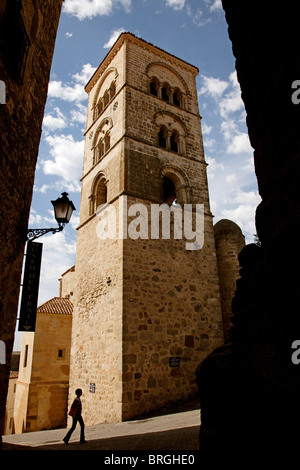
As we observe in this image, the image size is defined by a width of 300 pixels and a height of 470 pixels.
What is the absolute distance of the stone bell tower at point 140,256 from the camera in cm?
859

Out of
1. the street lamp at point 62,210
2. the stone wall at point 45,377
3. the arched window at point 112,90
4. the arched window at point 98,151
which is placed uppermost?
the arched window at point 112,90

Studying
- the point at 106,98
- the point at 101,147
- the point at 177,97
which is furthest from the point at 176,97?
the point at 101,147

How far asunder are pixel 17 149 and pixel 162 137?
1030cm

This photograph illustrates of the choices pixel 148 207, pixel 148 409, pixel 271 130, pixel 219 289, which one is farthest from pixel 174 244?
pixel 271 130

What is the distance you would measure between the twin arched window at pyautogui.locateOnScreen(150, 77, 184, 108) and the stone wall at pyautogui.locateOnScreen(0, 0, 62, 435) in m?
9.53

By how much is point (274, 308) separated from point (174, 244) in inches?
370

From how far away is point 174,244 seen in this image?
10.8 metres

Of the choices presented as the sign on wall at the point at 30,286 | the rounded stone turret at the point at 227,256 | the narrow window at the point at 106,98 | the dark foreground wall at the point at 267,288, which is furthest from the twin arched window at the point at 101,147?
the dark foreground wall at the point at 267,288

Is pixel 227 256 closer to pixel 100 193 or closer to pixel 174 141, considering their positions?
pixel 174 141

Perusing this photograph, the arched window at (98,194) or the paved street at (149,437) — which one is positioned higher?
the arched window at (98,194)

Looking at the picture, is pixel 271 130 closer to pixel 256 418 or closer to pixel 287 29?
pixel 287 29

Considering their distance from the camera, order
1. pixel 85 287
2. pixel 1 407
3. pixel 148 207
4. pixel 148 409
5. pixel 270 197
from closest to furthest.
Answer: pixel 270 197 → pixel 1 407 → pixel 148 409 → pixel 148 207 → pixel 85 287

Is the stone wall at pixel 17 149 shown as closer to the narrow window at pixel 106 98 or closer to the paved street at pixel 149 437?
the paved street at pixel 149 437

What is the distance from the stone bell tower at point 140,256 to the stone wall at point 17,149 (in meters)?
4.94
